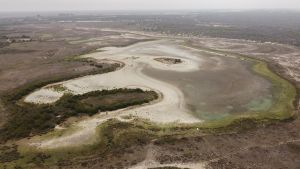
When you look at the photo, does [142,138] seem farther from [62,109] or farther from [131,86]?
[131,86]

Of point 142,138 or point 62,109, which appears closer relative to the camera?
point 142,138

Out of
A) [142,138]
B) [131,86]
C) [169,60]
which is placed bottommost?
[142,138]

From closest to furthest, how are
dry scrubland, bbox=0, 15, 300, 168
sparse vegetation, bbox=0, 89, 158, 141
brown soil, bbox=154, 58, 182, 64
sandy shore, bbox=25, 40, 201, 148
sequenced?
dry scrubland, bbox=0, 15, 300, 168
sandy shore, bbox=25, 40, 201, 148
sparse vegetation, bbox=0, 89, 158, 141
brown soil, bbox=154, 58, 182, 64

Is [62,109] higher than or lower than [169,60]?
lower

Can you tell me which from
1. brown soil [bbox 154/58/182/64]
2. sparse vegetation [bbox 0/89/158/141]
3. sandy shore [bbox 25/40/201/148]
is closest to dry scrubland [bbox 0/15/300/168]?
sparse vegetation [bbox 0/89/158/141]

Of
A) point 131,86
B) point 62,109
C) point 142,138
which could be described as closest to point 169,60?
point 131,86

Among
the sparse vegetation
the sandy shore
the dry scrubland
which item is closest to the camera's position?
the dry scrubland

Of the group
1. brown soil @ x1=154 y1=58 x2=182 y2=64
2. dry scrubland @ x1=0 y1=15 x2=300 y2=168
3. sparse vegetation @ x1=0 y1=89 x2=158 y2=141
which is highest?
brown soil @ x1=154 y1=58 x2=182 y2=64

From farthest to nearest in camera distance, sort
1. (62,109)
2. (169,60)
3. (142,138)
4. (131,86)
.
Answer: (169,60) < (131,86) < (62,109) < (142,138)

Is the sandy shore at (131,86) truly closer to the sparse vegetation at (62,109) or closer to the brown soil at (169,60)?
the brown soil at (169,60)

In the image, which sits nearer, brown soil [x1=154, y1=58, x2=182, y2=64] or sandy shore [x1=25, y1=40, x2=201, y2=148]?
sandy shore [x1=25, y1=40, x2=201, y2=148]

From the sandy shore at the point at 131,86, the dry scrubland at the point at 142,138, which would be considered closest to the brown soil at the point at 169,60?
the sandy shore at the point at 131,86

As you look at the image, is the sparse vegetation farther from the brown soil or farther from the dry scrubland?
the brown soil
